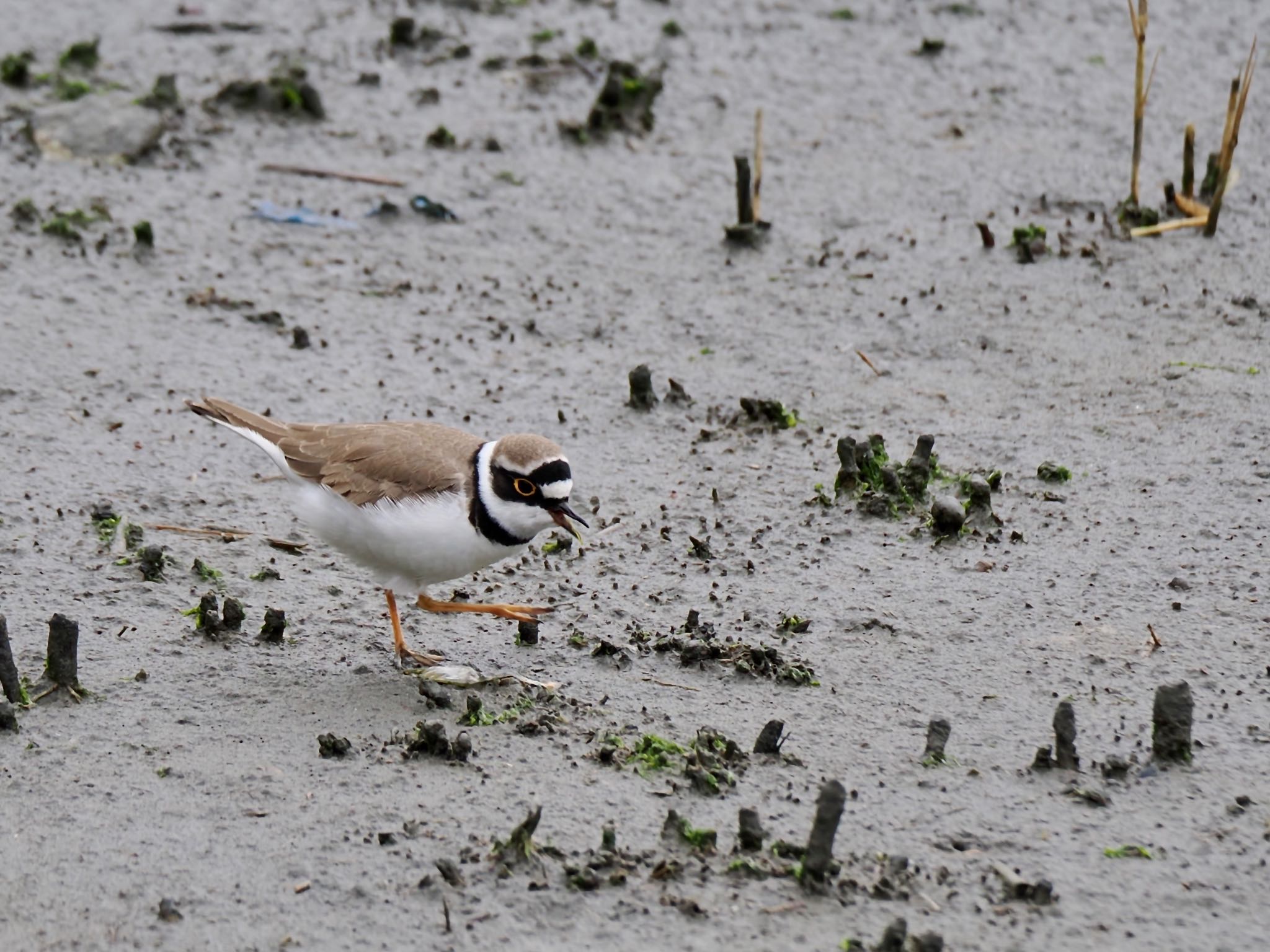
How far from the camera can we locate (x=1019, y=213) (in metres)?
9.68

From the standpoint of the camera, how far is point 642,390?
25.4 ft

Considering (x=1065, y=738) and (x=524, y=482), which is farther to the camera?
(x=524, y=482)

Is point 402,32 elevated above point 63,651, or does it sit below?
above

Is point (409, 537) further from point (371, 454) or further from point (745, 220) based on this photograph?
point (745, 220)

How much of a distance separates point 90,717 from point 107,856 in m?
0.85

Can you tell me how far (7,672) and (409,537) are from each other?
57.9 inches

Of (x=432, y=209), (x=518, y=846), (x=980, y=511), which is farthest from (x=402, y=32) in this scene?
(x=518, y=846)

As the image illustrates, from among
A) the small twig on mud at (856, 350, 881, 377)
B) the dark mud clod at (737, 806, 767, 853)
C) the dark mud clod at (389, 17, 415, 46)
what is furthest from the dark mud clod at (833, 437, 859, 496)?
A: the dark mud clod at (389, 17, 415, 46)

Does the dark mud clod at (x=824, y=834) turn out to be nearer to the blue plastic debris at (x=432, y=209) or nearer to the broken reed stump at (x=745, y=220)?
the broken reed stump at (x=745, y=220)

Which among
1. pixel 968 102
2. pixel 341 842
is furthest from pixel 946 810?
pixel 968 102

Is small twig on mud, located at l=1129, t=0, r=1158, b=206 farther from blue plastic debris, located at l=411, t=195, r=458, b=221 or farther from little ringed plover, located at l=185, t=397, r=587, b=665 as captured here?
little ringed plover, located at l=185, t=397, r=587, b=665

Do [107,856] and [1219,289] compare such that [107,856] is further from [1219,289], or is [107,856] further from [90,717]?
[1219,289]

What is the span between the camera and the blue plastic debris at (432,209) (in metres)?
9.68

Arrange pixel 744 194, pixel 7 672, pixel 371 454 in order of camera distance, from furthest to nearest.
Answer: pixel 744 194 → pixel 371 454 → pixel 7 672
